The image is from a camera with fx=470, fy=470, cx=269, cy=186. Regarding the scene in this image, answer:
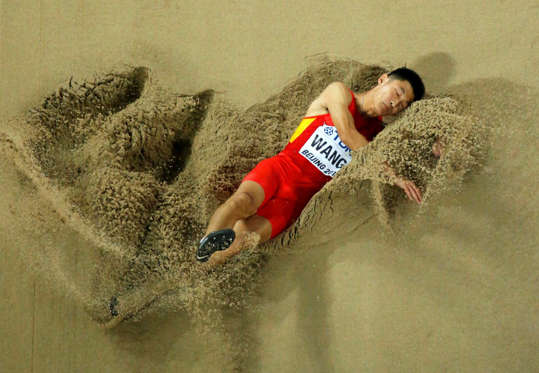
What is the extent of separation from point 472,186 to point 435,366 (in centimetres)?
68

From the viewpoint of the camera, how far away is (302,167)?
190 centimetres

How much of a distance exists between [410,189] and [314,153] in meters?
0.41

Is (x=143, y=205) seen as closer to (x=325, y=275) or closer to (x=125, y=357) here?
(x=125, y=357)

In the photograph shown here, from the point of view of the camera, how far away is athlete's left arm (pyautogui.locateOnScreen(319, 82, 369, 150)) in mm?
1802

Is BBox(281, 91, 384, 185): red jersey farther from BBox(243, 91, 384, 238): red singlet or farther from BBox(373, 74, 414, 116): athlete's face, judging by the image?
BBox(373, 74, 414, 116): athlete's face

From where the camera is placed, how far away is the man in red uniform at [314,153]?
5.92 ft

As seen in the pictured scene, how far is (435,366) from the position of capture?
1723 millimetres

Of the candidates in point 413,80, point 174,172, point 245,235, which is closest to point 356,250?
point 245,235

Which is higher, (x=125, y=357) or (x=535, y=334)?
(x=535, y=334)

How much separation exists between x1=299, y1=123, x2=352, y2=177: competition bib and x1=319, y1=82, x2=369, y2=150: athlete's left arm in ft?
0.17

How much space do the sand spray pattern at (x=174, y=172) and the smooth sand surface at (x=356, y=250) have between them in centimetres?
6

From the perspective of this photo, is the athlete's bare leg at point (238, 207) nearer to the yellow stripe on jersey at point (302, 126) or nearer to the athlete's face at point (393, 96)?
the yellow stripe on jersey at point (302, 126)

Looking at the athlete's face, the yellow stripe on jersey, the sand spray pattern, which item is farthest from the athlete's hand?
the yellow stripe on jersey

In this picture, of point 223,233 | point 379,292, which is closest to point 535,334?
point 379,292
